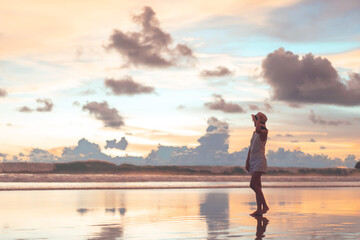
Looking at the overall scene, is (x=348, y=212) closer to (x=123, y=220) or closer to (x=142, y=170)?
(x=123, y=220)

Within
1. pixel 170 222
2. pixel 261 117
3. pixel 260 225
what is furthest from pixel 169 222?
pixel 261 117

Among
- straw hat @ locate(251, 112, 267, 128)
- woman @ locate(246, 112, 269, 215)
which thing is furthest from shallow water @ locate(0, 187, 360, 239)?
straw hat @ locate(251, 112, 267, 128)

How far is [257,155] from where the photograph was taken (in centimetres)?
1450

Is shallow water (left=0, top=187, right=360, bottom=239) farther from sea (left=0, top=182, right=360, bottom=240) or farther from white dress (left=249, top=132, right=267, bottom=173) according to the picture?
white dress (left=249, top=132, right=267, bottom=173)

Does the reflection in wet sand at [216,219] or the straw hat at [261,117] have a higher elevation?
the straw hat at [261,117]

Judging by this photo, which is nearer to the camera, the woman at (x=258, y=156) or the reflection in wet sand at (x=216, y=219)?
the reflection in wet sand at (x=216, y=219)

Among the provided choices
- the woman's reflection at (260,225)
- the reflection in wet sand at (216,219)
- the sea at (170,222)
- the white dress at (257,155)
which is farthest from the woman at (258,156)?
the reflection in wet sand at (216,219)

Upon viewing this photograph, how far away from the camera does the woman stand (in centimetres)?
Answer: 1438

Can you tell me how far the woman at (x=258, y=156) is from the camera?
47.2ft

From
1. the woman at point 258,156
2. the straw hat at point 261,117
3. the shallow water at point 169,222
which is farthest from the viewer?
the straw hat at point 261,117

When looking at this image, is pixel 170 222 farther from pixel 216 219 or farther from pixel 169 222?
pixel 216 219

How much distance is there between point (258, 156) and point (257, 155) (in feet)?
0.13

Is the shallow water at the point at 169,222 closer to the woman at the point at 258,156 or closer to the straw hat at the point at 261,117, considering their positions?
the woman at the point at 258,156

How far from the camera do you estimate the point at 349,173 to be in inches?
4085
